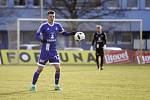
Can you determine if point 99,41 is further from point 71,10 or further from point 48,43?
point 71,10

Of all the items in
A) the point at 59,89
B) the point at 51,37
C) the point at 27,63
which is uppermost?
the point at 51,37

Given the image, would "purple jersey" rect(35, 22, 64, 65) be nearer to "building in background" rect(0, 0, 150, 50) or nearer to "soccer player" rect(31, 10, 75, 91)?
"soccer player" rect(31, 10, 75, 91)

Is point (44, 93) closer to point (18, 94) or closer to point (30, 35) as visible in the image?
point (18, 94)

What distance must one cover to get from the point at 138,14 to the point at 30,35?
30.9 metres

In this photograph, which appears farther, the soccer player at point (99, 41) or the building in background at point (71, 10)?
the building in background at point (71, 10)

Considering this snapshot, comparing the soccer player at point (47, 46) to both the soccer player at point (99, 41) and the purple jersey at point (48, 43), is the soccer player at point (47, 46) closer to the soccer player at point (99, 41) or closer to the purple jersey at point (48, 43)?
the purple jersey at point (48, 43)

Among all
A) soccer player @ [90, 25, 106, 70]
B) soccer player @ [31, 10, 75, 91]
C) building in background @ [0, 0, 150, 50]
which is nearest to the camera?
soccer player @ [31, 10, 75, 91]

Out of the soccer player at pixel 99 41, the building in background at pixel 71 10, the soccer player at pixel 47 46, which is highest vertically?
the soccer player at pixel 47 46

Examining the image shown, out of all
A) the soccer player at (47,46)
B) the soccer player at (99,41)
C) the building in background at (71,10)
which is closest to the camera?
the soccer player at (47,46)

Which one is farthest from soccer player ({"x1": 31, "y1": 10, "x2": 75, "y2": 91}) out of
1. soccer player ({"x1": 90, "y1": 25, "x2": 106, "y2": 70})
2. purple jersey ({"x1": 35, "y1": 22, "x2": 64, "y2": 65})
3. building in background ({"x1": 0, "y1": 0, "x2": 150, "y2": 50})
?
building in background ({"x1": 0, "y1": 0, "x2": 150, "y2": 50})

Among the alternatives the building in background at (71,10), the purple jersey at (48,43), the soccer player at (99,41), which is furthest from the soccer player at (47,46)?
the building in background at (71,10)

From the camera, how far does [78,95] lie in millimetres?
14156

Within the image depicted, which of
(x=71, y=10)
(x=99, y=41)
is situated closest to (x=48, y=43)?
(x=99, y=41)

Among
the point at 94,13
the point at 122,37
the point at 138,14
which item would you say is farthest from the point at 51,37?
the point at 138,14
